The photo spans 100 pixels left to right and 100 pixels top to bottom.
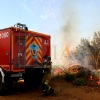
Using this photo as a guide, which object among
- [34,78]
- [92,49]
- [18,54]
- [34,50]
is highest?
[92,49]

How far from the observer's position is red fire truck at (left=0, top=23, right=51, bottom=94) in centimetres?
875

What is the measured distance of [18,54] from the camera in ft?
29.2

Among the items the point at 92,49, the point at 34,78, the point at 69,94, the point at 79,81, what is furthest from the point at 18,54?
the point at 92,49

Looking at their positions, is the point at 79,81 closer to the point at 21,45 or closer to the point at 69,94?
the point at 69,94

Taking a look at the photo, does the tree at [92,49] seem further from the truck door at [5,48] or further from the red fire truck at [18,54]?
the truck door at [5,48]

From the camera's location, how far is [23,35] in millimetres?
9195

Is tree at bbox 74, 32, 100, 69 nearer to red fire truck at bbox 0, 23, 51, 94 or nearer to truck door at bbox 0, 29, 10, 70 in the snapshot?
red fire truck at bbox 0, 23, 51, 94

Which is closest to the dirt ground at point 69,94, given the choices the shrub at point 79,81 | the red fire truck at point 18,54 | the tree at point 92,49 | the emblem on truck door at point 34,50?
the shrub at point 79,81

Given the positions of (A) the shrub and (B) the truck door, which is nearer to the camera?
(B) the truck door

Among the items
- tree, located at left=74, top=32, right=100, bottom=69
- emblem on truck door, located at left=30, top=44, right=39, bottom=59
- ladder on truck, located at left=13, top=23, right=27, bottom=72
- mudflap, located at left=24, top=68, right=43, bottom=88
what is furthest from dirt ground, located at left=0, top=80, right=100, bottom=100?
tree, located at left=74, top=32, right=100, bottom=69

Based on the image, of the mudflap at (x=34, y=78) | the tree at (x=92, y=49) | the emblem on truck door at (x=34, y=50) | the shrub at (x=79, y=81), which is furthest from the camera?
the tree at (x=92, y=49)

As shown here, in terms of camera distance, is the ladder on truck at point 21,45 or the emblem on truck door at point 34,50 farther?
the emblem on truck door at point 34,50

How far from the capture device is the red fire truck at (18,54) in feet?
28.7

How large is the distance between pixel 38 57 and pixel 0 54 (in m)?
1.85
